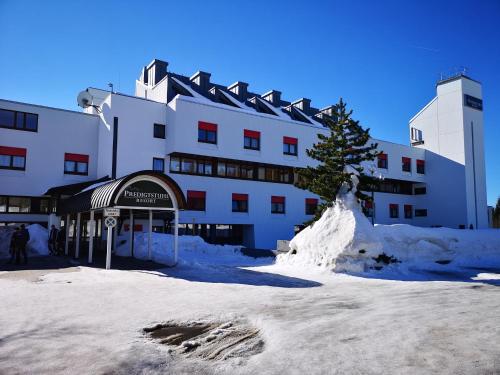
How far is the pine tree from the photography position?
1933cm

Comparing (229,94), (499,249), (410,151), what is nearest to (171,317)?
(499,249)

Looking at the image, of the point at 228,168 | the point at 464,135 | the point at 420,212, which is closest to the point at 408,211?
the point at 420,212

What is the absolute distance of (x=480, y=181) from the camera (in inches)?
1844

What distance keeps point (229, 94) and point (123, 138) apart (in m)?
14.7

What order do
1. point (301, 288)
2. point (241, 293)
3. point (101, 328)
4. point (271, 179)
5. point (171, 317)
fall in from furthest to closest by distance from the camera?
point (271, 179) < point (301, 288) < point (241, 293) < point (171, 317) < point (101, 328)

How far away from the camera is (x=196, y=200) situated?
31875 mm

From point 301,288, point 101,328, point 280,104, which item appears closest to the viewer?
point 101,328

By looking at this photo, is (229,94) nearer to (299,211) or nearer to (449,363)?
(299,211)

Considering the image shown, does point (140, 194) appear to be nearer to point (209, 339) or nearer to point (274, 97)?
point (209, 339)

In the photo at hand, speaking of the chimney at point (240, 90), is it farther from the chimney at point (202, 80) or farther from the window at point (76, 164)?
the window at point (76, 164)

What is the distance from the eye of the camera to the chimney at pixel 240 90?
1646 inches

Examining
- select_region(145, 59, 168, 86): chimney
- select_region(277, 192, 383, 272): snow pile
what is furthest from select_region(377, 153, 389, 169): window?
select_region(277, 192, 383, 272): snow pile

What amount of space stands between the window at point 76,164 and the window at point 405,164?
34.1 metres

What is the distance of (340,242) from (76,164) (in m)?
21.1
